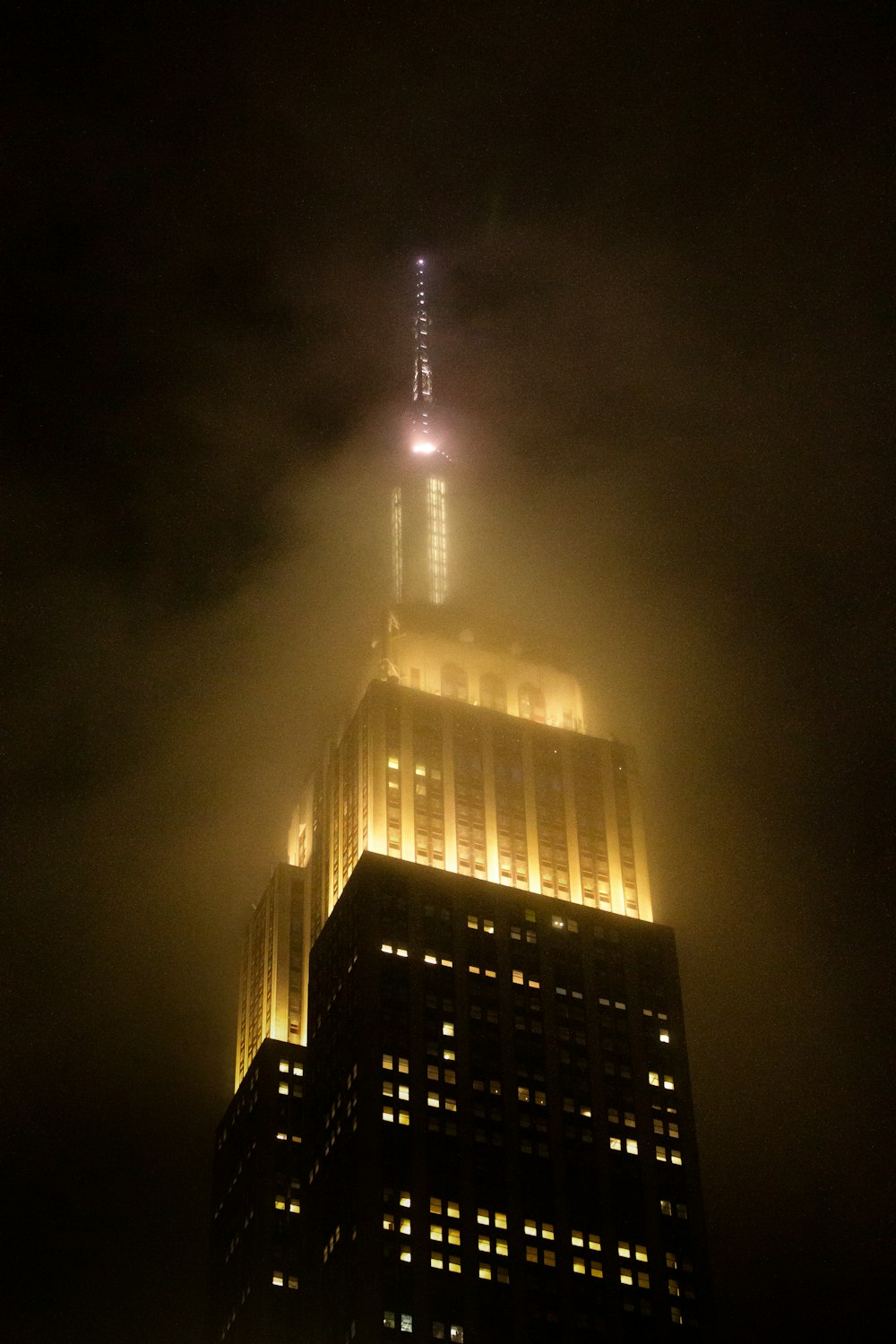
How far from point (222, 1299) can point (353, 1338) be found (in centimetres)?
4606

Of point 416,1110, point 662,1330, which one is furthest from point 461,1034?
point 662,1330

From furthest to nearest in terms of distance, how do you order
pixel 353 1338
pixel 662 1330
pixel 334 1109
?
pixel 334 1109
pixel 662 1330
pixel 353 1338

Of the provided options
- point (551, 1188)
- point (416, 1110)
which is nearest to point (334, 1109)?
point (416, 1110)

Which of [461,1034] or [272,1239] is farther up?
[461,1034]

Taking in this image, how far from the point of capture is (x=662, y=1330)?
158 metres

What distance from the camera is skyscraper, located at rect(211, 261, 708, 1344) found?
516 feet

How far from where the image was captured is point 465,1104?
551 feet

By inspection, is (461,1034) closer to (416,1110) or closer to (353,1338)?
(416,1110)

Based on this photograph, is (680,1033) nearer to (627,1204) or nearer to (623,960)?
(623,960)

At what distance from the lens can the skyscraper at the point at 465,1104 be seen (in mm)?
157125

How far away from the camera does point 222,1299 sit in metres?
190

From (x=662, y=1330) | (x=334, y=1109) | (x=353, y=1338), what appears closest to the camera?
(x=353, y=1338)

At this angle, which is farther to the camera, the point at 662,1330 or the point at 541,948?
the point at 541,948

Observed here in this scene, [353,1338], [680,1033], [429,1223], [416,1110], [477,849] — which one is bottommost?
[353,1338]
